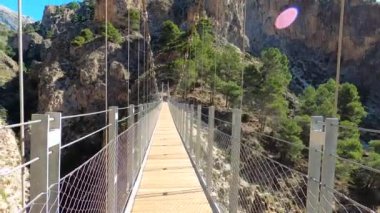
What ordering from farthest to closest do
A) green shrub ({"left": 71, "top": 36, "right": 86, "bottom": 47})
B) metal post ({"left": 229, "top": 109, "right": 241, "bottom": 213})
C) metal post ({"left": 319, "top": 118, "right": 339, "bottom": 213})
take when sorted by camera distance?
green shrub ({"left": 71, "top": 36, "right": 86, "bottom": 47}) → metal post ({"left": 229, "top": 109, "right": 241, "bottom": 213}) → metal post ({"left": 319, "top": 118, "right": 339, "bottom": 213})

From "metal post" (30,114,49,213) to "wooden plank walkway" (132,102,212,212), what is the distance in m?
2.17

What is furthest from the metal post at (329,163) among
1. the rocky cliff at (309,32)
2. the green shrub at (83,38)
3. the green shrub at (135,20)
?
the rocky cliff at (309,32)

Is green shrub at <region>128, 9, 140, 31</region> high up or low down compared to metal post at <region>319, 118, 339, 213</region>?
up

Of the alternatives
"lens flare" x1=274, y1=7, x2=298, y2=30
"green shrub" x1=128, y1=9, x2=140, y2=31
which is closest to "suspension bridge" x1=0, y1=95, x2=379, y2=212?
"green shrub" x1=128, y1=9, x2=140, y2=31

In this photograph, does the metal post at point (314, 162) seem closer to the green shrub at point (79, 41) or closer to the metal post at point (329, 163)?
the metal post at point (329, 163)

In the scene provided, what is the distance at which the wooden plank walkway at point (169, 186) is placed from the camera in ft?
10.6

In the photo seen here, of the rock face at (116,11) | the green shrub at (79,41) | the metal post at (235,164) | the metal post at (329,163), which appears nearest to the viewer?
the metal post at (329,163)

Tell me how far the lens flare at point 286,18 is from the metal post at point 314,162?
150 ft

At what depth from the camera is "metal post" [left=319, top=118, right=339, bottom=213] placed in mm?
1214

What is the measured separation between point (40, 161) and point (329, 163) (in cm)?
81

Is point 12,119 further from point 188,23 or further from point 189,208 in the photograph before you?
point 188,23

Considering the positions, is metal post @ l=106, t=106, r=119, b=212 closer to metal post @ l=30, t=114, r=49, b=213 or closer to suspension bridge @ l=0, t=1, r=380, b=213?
suspension bridge @ l=0, t=1, r=380, b=213

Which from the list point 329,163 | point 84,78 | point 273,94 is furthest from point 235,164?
point 84,78

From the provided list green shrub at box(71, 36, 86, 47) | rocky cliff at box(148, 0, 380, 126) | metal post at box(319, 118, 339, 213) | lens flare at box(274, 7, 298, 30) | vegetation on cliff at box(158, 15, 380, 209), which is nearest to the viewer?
metal post at box(319, 118, 339, 213)
